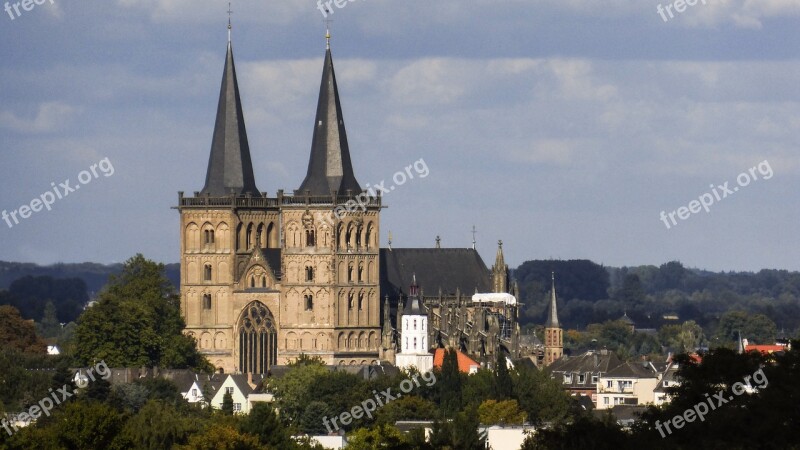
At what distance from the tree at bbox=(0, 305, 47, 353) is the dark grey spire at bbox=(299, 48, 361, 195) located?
90.3 feet

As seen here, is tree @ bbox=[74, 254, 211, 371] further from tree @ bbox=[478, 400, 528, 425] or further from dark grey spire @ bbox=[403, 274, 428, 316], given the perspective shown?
tree @ bbox=[478, 400, 528, 425]

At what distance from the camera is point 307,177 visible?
478 ft

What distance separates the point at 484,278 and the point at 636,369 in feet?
49.6

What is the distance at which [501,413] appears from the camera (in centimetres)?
11531

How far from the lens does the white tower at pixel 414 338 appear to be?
143500mm

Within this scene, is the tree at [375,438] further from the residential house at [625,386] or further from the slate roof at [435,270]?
the slate roof at [435,270]

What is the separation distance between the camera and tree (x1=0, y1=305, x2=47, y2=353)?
166375 millimetres

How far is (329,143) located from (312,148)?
1.59m

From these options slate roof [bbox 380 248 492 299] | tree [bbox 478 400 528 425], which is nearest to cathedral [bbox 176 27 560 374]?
slate roof [bbox 380 248 492 299]

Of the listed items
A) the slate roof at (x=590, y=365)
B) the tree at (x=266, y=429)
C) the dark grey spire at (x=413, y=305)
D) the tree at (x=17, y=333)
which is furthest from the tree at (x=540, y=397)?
the tree at (x=17, y=333)

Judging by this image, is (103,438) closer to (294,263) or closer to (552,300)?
(294,263)

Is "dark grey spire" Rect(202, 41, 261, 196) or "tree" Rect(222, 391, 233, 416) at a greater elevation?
"dark grey spire" Rect(202, 41, 261, 196)

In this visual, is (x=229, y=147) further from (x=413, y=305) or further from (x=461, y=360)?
(x=461, y=360)

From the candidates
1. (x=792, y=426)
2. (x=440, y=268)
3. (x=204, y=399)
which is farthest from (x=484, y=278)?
(x=792, y=426)
